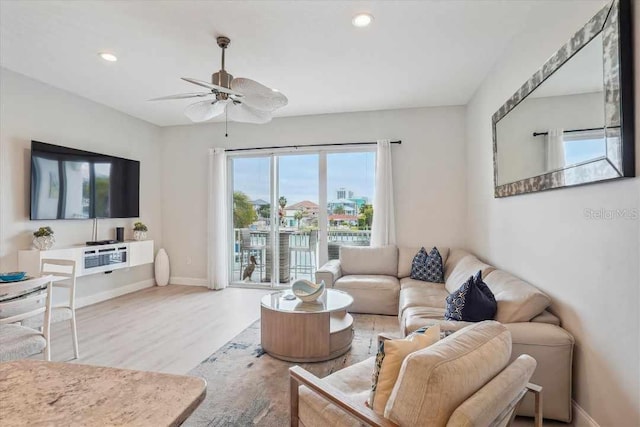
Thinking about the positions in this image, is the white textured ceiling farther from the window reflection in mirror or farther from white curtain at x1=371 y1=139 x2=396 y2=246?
white curtain at x1=371 y1=139 x2=396 y2=246

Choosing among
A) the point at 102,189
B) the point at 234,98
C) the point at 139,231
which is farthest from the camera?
the point at 139,231

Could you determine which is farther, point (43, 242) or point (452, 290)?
point (43, 242)

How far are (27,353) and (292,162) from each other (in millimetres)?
3894

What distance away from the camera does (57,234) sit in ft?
13.2

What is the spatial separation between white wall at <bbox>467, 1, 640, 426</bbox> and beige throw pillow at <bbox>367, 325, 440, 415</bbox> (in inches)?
41.6

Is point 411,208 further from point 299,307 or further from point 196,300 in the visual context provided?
point 196,300

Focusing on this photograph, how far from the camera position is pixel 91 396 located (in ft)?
2.43

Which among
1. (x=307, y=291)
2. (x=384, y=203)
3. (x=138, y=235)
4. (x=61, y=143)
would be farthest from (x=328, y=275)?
(x=61, y=143)

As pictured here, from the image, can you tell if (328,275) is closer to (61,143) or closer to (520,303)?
(520,303)

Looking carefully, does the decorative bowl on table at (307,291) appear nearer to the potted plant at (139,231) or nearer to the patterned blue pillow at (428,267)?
the patterned blue pillow at (428,267)

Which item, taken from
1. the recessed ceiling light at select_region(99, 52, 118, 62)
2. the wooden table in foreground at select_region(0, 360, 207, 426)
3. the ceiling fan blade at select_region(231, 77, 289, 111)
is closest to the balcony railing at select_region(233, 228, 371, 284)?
the ceiling fan blade at select_region(231, 77, 289, 111)

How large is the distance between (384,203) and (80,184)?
407 cm

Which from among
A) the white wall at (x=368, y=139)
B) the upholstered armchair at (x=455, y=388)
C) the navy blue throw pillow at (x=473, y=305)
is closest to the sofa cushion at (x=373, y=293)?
the white wall at (x=368, y=139)

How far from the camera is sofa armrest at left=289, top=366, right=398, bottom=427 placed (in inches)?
44.8
